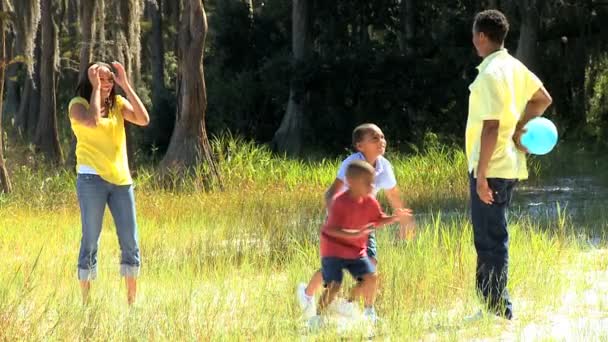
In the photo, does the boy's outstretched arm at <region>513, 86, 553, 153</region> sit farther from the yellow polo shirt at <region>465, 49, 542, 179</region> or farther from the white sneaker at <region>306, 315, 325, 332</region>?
the white sneaker at <region>306, 315, 325, 332</region>

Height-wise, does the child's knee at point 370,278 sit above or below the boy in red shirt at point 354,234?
below

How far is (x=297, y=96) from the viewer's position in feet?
87.6

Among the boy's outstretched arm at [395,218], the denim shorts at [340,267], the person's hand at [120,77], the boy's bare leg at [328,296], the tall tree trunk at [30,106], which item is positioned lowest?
the tall tree trunk at [30,106]

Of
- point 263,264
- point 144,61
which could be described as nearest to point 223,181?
point 263,264

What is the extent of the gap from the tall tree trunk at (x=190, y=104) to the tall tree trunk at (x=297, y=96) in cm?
936

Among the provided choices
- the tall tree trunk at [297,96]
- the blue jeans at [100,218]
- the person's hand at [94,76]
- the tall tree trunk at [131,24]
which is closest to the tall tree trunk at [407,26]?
the tall tree trunk at [297,96]

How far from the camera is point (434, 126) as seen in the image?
26719 millimetres

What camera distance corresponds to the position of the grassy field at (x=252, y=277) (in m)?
5.81

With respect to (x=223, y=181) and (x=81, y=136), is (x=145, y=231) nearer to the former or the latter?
(x=81, y=136)

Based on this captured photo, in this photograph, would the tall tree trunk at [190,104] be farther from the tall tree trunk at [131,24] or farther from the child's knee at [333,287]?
the child's knee at [333,287]

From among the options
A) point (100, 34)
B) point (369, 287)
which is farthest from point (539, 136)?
point (100, 34)

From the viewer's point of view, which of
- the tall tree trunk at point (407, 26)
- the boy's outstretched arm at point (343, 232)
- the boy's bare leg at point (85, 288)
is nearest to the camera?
the boy's outstretched arm at point (343, 232)

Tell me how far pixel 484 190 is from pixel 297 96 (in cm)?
2090

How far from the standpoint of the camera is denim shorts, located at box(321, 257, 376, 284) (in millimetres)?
6137
